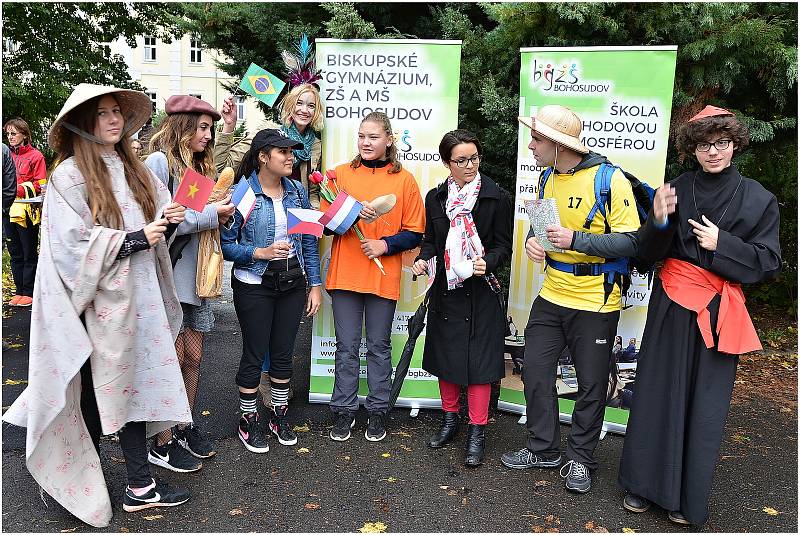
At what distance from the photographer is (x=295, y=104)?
4.90 meters

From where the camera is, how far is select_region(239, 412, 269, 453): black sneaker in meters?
4.46

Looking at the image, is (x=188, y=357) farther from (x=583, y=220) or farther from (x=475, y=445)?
(x=583, y=220)

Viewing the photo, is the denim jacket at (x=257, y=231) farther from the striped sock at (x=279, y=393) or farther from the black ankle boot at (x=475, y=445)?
the black ankle boot at (x=475, y=445)

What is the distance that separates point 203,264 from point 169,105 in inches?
36.9

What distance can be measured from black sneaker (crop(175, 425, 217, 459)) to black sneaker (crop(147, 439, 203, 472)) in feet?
0.36

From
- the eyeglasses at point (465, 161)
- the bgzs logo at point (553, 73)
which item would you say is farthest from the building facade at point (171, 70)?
the eyeglasses at point (465, 161)

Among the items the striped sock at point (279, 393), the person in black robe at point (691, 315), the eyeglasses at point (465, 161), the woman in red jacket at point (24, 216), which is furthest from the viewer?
the woman in red jacket at point (24, 216)

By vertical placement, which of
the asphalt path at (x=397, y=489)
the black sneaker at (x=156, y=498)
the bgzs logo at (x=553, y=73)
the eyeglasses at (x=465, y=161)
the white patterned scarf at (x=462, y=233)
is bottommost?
the asphalt path at (x=397, y=489)

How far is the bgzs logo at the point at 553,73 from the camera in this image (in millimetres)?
4678

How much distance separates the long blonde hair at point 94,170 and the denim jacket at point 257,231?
29.6 inches

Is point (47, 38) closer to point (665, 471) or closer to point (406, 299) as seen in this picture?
point (406, 299)

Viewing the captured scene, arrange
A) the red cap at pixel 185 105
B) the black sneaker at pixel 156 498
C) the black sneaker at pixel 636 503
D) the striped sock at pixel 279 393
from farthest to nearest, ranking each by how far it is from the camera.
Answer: the striped sock at pixel 279 393 < the red cap at pixel 185 105 < the black sneaker at pixel 636 503 < the black sneaker at pixel 156 498

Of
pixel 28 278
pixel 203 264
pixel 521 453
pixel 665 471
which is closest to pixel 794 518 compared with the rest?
pixel 665 471

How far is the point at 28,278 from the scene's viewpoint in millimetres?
8570
